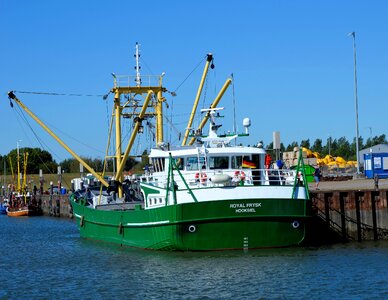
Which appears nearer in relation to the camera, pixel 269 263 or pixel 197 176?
pixel 269 263

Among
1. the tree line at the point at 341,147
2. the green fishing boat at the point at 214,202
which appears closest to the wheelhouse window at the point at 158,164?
the green fishing boat at the point at 214,202

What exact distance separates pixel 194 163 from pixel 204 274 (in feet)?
24.2

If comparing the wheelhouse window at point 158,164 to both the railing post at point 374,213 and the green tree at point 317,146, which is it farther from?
the green tree at point 317,146

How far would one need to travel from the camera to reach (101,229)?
1457 inches

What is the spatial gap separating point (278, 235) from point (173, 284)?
6.32 meters

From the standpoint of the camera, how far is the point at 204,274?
80.8ft

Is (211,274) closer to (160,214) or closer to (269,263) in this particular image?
(269,263)

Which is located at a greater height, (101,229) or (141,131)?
(141,131)

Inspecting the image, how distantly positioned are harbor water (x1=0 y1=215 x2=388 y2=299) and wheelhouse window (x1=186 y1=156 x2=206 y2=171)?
366 cm

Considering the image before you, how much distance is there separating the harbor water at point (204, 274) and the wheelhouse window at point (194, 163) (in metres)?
3.66

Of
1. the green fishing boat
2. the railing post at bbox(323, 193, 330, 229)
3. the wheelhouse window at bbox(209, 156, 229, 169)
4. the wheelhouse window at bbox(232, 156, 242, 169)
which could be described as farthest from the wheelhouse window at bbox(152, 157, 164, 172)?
the railing post at bbox(323, 193, 330, 229)

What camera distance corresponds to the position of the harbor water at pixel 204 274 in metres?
22.0

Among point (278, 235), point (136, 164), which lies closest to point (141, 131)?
point (278, 235)

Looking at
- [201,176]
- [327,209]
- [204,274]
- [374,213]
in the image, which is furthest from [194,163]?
[374,213]
